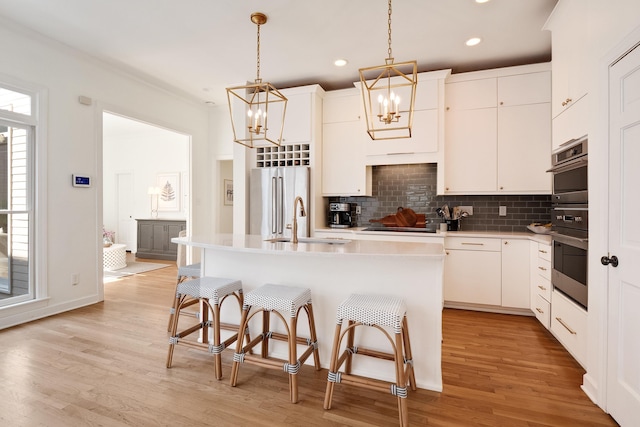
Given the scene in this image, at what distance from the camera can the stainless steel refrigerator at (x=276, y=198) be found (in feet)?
14.2

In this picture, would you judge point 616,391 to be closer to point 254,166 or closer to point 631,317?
point 631,317

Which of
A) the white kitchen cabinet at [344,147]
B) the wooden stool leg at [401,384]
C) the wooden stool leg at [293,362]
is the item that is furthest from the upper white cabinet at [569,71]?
the wooden stool leg at [293,362]

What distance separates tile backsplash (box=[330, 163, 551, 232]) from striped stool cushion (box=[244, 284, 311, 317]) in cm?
261

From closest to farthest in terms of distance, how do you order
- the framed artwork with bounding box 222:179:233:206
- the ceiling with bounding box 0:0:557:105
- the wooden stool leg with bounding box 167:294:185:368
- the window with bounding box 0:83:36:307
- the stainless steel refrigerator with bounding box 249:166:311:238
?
1. the wooden stool leg with bounding box 167:294:185:368
2. the ceiling with bounding box 0:0:557:105
3. the window with bounding box 0:83:36:307
4. the stainless steel refrigerator with bounding box 249:166:311:238
5. the framed artwork with bounding box 222:179:233:206

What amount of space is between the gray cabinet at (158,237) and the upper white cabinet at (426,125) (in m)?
4.93

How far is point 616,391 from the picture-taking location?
1.80 metres

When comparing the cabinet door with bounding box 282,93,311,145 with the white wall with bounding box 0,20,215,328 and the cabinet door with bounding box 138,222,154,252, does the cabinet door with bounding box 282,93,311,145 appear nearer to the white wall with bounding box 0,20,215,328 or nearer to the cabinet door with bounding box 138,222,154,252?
the white wall with bounding box 0,20,215,328

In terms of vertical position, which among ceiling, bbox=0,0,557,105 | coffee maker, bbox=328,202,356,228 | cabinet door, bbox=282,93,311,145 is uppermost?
ceiling, bbox=0,0,557,105

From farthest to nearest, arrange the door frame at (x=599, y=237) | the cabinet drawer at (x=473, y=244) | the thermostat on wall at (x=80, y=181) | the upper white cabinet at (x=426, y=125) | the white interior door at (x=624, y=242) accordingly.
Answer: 1. the upper white cabinet at (x=426, y=125)
2. the thermostat on wall at (x=80, y=181)
3. the cabinet drawer at (x=473, y=244)
4. the door frame at (x=599, y=237)
5. the white interior door at (x=624, y=242)

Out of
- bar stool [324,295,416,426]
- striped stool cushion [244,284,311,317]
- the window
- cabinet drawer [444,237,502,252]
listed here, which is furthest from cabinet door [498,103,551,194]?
the window

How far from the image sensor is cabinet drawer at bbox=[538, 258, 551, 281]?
2990 mm

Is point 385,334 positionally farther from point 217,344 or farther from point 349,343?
point 217,344

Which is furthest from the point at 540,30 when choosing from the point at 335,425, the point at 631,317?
the point at 335,425

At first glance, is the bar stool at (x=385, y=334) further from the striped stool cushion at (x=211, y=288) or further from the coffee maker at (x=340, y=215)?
the coffee maker at (x=340, y=215)
